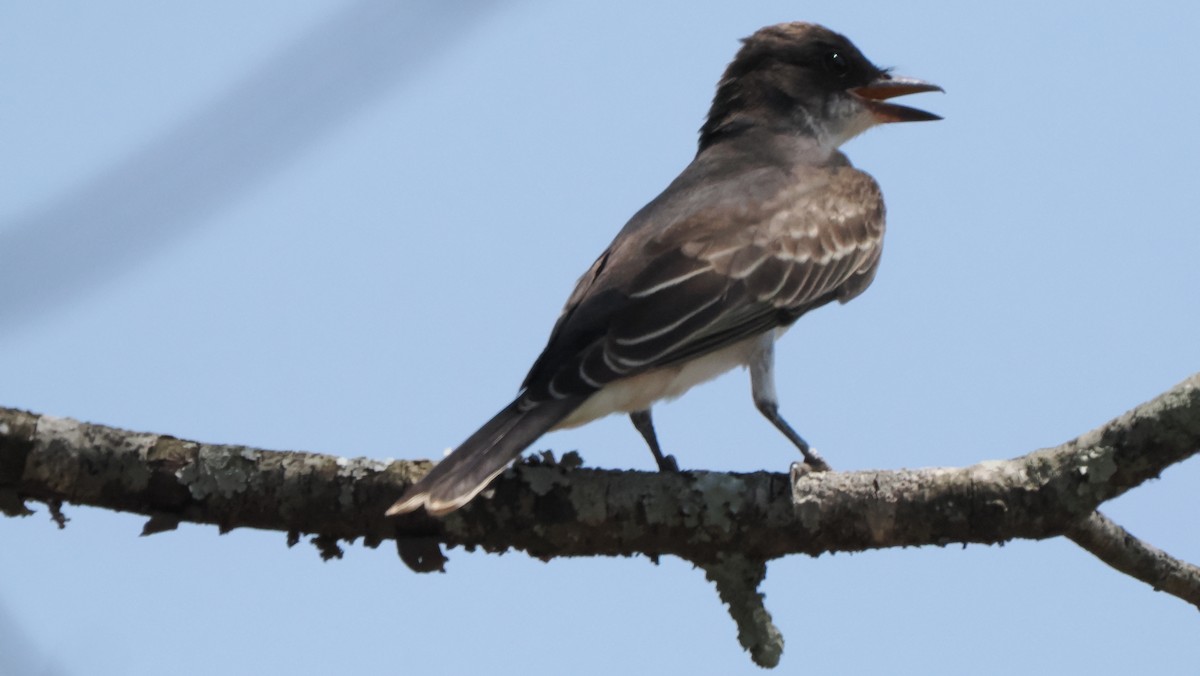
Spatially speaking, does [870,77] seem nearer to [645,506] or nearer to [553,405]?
[553,405]

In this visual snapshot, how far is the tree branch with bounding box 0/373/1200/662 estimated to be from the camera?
3873 millimetres

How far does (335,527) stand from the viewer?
409cm

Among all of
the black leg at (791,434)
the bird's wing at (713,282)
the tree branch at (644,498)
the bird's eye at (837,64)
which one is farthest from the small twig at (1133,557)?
the bird's eye at (837,64)

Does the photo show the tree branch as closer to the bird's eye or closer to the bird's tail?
the bird's tail

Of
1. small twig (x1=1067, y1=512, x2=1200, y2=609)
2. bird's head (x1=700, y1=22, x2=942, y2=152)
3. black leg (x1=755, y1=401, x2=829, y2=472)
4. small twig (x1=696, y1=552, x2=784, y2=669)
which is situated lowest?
small twig (x1=696, y1=552, x2=784, y2=669)

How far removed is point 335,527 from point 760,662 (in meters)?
1.37

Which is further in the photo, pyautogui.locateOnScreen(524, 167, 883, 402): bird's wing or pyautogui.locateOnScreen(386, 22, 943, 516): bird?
pyautogui.locateOnScreen(524, 167, 883, 402): bird's wing

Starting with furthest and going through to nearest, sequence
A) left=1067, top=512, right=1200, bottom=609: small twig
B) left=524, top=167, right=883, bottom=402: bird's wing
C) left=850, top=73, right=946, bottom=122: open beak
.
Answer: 1. left=850, top=73, right=946, bottom=122: open beak
2. left=524, top=167, right=883, bottom=402: bird's wing
3. left=1067, top=512, right=1200, bottom=609: small twig

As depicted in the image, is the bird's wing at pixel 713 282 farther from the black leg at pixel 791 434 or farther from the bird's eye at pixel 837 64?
the bird's eye at pixel 837 64

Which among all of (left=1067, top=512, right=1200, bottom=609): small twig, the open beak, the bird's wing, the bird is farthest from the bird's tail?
the open beak

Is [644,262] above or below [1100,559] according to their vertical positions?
above

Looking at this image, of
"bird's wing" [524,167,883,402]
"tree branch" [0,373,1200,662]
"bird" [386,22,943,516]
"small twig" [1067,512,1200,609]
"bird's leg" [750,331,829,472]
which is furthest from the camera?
"bird's leg" [750,331,829,472]

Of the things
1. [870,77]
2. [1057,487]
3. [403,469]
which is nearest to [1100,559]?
[1057,487]

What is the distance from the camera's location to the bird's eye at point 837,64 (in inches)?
301
